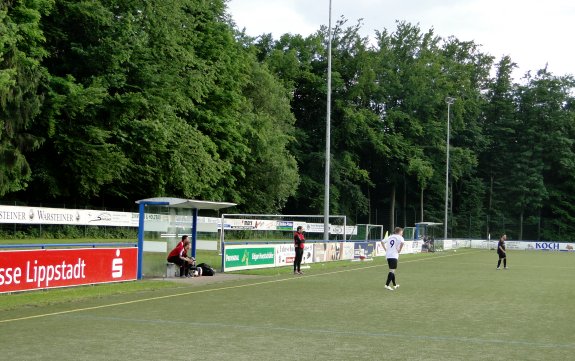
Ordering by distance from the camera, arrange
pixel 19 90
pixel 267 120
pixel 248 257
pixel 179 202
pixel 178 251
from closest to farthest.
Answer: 1. pixel 179 202
2. pixel 178 251
3. pixel 248 257
4. pixel 19 90
5. pixel 267 120

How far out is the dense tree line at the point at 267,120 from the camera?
41844 mm

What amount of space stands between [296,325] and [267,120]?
50508mm

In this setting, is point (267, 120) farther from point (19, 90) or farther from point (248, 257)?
point (248, 257)

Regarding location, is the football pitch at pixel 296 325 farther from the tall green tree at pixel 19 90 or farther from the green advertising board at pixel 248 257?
the tall green tree at pixel 19 90

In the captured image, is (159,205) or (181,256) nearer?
(159,205)

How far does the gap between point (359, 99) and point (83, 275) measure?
2619 inches

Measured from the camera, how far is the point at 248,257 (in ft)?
98.4

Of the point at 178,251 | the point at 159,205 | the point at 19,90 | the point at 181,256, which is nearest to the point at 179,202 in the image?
the point at 159,205

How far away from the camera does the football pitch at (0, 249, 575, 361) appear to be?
34.1 ft

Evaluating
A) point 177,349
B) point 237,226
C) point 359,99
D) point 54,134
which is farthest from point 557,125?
point 177,349

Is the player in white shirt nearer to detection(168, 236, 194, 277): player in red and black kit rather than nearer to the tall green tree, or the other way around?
detection(168, 236, 194, 277): player in red and black kit

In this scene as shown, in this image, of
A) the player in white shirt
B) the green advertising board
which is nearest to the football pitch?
the player in white shirt

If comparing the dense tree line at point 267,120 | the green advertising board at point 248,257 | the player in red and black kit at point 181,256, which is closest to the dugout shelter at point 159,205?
the player in red and black kit at point 181,256

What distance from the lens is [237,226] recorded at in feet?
147
